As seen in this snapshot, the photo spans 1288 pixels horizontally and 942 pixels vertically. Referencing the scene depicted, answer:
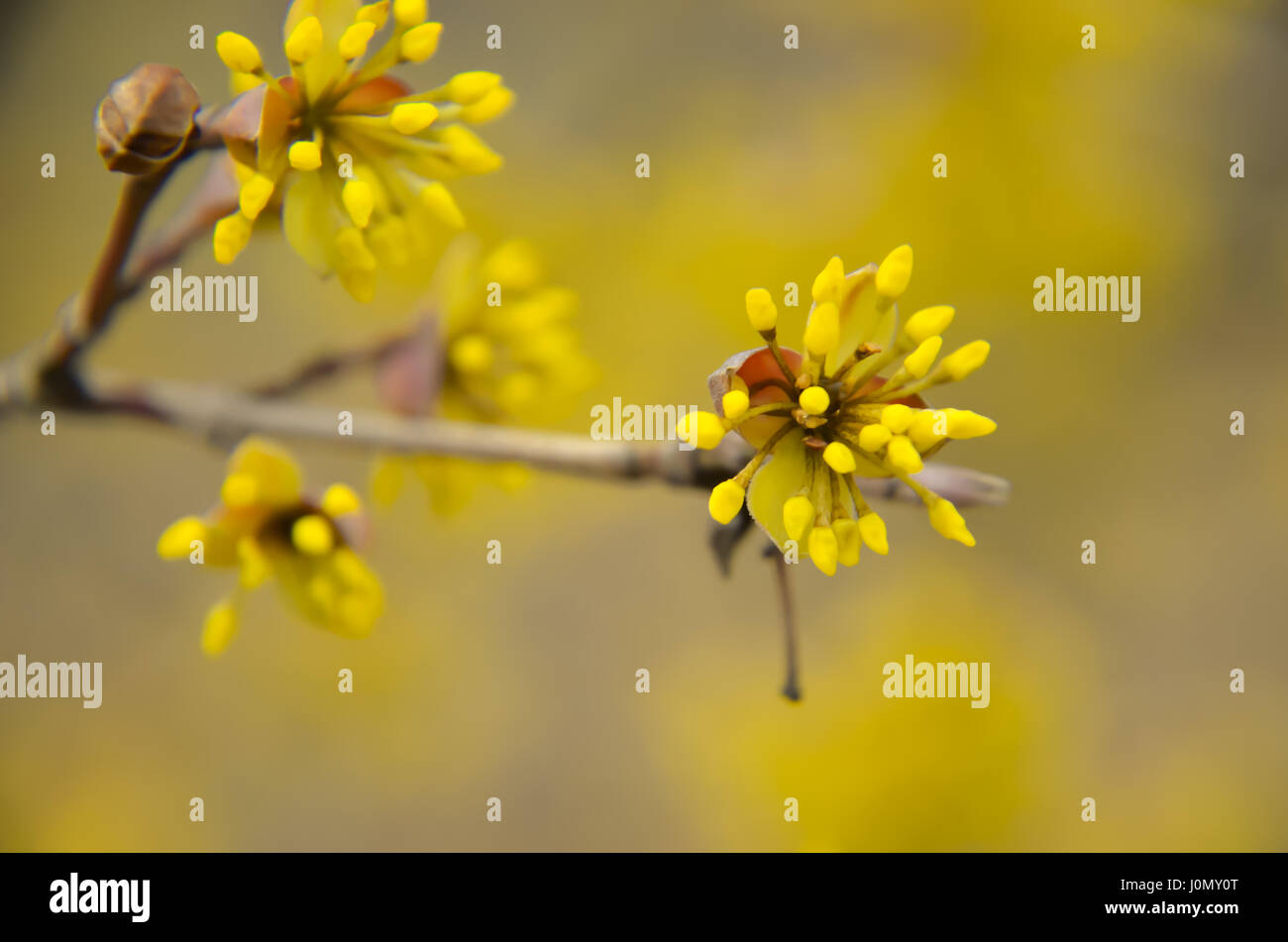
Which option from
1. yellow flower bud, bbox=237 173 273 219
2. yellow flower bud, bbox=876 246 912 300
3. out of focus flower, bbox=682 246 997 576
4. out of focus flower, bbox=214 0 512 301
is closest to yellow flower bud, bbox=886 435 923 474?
out of focus flower, bbox=682 246 997 576

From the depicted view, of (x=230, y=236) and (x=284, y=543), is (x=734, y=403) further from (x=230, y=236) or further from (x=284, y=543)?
(x=284, y=543)

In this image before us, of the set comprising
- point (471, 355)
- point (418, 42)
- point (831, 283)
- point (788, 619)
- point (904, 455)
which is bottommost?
point (788, 619)

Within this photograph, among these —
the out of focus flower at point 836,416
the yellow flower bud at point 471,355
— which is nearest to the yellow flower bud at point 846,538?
the out of focus flower at point 836,416

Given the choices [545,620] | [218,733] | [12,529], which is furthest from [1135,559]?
[12,529]

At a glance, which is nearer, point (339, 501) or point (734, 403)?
point (734, 403)

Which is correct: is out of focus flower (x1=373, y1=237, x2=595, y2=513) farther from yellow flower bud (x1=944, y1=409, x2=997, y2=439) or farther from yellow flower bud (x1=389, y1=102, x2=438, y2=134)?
yellow flower bud (x1=944, y1=409, x2=997, y2=439)

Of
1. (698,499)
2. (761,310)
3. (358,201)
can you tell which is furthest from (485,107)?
(698,499)

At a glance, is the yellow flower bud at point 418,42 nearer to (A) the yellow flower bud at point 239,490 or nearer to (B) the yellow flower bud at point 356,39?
(B) the yellow flower bud at point 356,39
